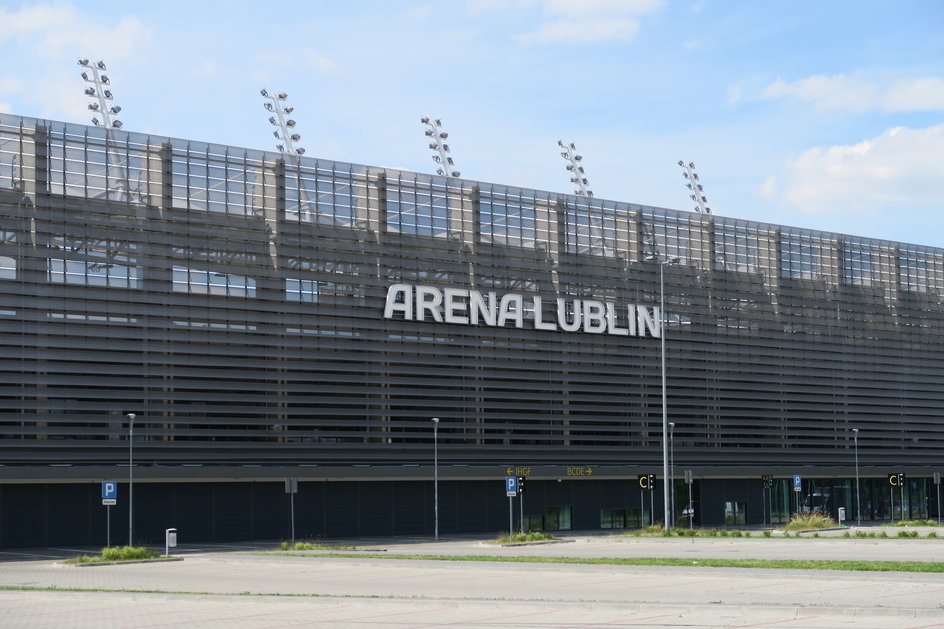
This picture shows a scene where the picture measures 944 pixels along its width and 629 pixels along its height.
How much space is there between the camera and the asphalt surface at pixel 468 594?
22.1 metres

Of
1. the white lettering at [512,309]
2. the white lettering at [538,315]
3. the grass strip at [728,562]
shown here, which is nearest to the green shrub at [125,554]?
the grass strip at [728,562]

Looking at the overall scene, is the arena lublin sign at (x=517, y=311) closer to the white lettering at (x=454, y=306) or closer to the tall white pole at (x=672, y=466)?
the white lettering at (x=454, y=306)

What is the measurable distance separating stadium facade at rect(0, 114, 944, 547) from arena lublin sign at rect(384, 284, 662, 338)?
14 cm

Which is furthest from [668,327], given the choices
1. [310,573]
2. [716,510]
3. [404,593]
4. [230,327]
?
[404,593]

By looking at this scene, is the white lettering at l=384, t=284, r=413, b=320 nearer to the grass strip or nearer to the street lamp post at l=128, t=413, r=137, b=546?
the street lamp post at l=128, t=413, r=137, b=546

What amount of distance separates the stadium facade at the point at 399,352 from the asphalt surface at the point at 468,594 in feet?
50.3

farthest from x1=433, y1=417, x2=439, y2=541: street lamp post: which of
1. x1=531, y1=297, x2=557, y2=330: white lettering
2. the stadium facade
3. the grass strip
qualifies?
the grass strip

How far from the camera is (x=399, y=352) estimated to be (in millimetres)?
66625

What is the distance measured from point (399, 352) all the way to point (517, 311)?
805cm

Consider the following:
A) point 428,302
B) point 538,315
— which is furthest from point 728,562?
point 538,315

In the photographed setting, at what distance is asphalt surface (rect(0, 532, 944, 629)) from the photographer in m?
22.1

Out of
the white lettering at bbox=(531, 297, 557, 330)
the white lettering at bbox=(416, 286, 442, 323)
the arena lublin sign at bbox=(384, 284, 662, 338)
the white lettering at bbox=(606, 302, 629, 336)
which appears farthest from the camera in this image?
the white lettering at bbox=(606, 302, 629, 336)

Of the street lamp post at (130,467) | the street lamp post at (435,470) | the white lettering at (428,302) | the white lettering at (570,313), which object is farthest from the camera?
A: the white lettering at (570,313)

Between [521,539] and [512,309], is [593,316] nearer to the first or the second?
[512,309]
